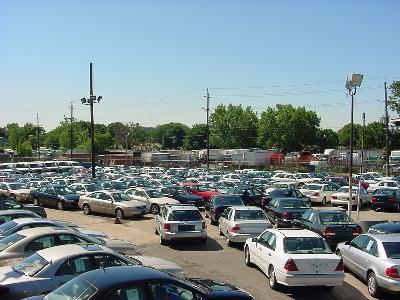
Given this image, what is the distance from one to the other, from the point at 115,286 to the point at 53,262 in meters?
3.23

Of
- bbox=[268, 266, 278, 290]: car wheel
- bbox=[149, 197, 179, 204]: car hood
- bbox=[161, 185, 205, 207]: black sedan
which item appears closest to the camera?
bbox=[268, 266, 278, 290]: car wheel

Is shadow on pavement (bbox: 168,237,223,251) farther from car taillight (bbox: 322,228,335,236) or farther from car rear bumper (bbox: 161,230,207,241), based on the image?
car taillight (bbox: 322,228,335,236)

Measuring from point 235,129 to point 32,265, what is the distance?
139 m

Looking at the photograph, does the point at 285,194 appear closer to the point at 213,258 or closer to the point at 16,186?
the point at 213,258

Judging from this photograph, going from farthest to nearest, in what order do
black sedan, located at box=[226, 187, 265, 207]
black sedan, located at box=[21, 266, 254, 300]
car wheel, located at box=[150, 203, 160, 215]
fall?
black sedan, located at box=[226, 187, 265, 207], car wheel, located at box=[150, 203, 160, 215], black sedan, located at box=[21, 266, 254, 300]

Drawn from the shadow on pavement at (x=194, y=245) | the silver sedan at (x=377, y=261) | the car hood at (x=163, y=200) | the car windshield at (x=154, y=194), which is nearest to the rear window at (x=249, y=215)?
the shadow on pavement at (x=194, y=245)

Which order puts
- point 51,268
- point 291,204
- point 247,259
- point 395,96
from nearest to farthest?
1. point 51,268
2. point 247,259
3. point 291,204
4. point 395,96

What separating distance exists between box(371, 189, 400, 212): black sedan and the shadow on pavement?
13.5 metres

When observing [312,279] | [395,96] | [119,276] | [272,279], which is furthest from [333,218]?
[395,96]

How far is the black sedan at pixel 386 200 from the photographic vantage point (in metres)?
29.3

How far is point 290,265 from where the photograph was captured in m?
11.7

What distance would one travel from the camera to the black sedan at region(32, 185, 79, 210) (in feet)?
100

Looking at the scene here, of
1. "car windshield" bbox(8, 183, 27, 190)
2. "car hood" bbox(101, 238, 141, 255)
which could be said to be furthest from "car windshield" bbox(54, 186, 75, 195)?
"car hood" bbox(101, 238, 141, 255)

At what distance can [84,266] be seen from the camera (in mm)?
9625
